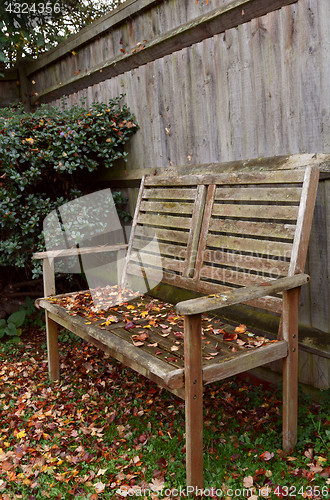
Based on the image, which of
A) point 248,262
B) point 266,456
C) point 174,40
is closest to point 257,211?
point 248,262

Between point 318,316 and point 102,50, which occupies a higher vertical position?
point 102,50

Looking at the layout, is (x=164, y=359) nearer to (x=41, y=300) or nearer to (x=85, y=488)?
(x=85, y=488)

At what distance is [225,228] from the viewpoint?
2637 mm

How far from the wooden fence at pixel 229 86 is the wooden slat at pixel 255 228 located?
350 mm

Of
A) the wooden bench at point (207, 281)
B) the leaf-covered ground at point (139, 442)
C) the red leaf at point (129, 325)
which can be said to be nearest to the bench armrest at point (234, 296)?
the wooden bench at point (207, 281)

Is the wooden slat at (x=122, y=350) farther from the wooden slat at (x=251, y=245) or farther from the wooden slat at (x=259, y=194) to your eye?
the wooden slat at (x=259, y=194)

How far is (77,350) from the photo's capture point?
386 centimetres

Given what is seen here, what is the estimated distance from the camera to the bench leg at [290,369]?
6.89 feet

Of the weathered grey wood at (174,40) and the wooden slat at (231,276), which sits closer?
the wooden slat at (231,276)

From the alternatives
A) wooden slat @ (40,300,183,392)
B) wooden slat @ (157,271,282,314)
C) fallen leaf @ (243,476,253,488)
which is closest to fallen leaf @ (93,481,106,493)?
wooden slat @ (40,300,183,392)

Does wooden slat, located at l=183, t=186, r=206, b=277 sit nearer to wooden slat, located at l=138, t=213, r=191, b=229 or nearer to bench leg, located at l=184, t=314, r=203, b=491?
wooden slat, located at l=138, t=213, r=191, b=229

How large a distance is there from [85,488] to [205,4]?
121 inches

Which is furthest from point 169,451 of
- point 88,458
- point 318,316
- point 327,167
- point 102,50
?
point 102,50

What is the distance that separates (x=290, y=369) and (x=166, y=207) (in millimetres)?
1517
